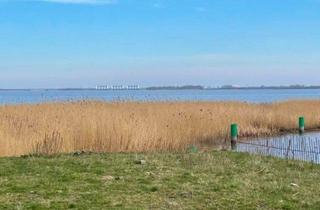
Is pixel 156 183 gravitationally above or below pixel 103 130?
below

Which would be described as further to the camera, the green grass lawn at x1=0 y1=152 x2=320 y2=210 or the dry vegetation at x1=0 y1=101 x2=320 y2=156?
the dry vegetation at x1=0 y1=101 x2=320 y2=156

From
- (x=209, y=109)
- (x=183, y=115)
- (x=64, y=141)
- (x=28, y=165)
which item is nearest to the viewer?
(x=28, y=165)

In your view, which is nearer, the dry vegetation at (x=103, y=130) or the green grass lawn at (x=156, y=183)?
the green grass lawn at (x=156, y=183)

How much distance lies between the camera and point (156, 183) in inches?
267

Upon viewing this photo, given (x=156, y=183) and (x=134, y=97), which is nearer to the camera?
(x=156, y=183)

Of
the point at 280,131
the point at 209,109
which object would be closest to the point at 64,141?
the point at 209,109

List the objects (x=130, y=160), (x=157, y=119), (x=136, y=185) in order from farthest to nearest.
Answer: (x=157, y=119) → (x=130, y=160) → (x=136, y=185)

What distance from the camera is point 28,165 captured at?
8383mm

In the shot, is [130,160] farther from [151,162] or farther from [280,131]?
[280,131]

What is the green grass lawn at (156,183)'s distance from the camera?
5.76 m

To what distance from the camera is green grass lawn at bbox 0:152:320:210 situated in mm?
5758

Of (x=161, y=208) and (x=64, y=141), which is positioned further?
(x=64, y=141)

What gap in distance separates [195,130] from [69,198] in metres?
11.5

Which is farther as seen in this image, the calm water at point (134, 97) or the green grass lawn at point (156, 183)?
the calm water at point (134, 97)
